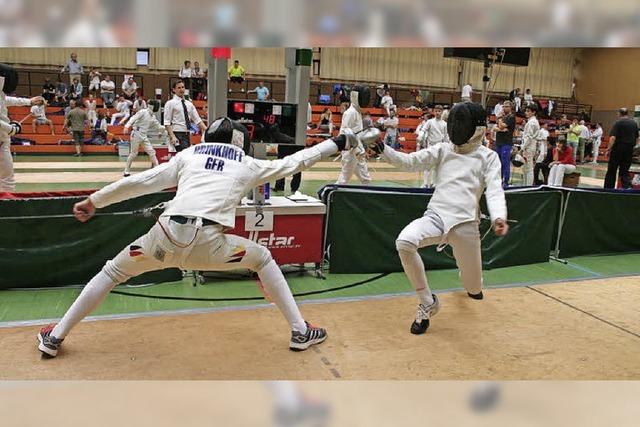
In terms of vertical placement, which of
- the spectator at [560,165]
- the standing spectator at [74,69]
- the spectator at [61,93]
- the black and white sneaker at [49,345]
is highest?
the standing spectator at [74,69]

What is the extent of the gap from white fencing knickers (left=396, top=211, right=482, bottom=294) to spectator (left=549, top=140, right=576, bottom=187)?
21.6ft

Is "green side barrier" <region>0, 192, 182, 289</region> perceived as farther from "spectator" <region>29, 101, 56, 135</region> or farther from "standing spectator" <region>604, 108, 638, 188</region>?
"spectator" <region>29, 101, 56, 135</region>

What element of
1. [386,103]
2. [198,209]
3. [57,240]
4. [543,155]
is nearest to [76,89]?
[386,103]

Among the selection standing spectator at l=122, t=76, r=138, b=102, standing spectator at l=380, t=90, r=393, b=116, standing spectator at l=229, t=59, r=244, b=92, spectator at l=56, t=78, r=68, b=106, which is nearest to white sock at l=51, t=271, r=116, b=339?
standing spectator at l=229, t=59, r=244, b=92

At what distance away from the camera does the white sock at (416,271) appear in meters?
4.39

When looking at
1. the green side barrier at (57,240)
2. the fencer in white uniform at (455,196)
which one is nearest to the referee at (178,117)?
the green side barrier at (57,240)

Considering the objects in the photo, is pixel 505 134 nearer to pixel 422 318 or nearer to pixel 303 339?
pixel 422 318

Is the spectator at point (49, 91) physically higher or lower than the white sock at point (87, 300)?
higher

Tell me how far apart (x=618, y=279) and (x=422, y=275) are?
3013mm

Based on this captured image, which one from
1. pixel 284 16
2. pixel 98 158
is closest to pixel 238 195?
pixel 284 16

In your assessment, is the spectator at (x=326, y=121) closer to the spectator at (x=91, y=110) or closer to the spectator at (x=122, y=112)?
the spectator at (x=122, y=112)

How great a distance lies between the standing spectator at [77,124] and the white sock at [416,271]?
14371 millimetres

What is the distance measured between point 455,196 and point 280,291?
5.35ft

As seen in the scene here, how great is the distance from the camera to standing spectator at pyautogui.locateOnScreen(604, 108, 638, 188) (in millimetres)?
10797
